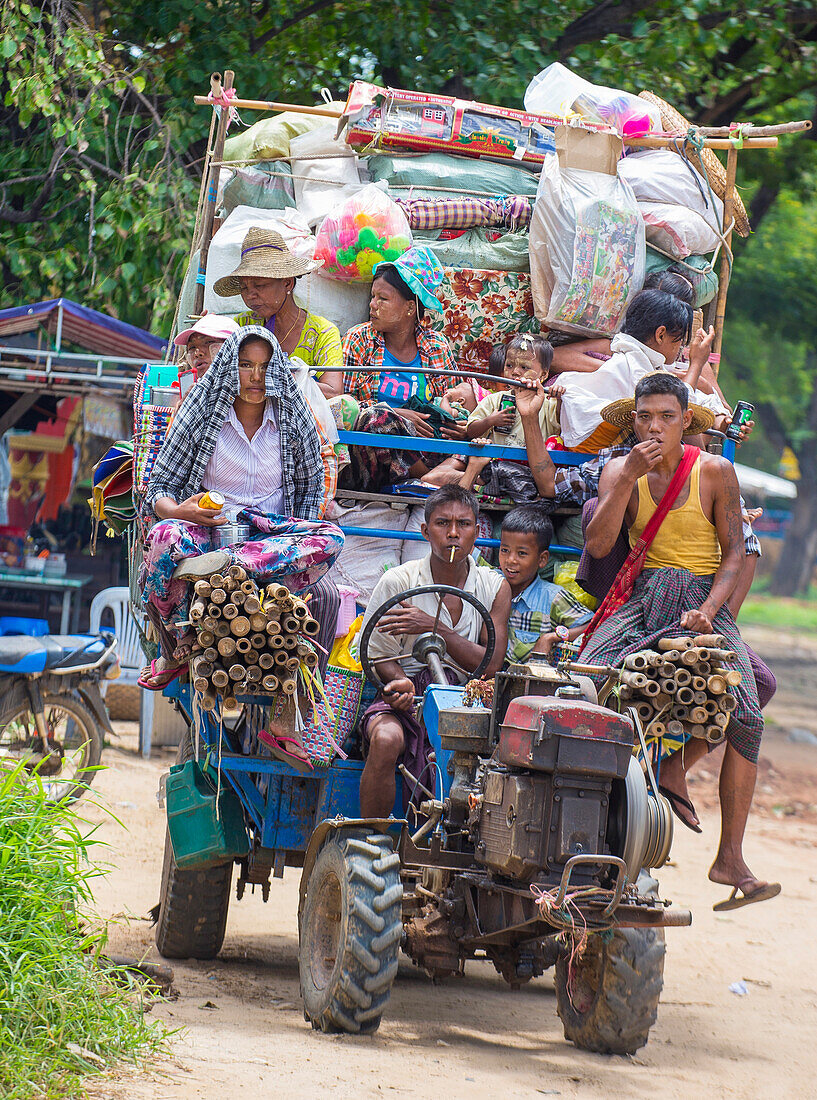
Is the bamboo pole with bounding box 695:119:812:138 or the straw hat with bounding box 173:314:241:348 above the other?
the bamboo pole with bounding box 695:119:812:138

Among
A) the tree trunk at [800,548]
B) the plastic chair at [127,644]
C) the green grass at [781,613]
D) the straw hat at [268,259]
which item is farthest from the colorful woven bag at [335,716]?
the tree trunk at [800,548]

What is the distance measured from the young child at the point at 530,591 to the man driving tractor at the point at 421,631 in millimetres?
172

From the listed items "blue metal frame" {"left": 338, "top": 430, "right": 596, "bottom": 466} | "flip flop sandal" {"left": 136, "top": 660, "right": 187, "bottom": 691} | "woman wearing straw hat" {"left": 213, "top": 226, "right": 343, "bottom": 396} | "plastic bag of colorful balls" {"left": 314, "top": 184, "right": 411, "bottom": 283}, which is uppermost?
"plastic bag of colorful balls" {"left": 314, "top": 184, "right": 411, "bottom": 283}

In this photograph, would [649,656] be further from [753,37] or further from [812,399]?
[812,399]

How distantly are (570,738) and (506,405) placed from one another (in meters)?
2.62

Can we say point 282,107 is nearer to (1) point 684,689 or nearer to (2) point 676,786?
(1) point 684,689

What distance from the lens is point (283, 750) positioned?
4.88 meters

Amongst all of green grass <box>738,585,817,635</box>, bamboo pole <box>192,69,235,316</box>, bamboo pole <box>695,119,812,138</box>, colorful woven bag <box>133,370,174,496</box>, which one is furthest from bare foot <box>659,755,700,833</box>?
green grass <box>738,585,817,635</box>

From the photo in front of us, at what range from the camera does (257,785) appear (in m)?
5.38

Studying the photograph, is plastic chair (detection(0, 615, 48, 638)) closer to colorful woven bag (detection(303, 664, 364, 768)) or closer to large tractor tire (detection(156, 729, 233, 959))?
large tractor tire (detection(156, 729, 233, 959))

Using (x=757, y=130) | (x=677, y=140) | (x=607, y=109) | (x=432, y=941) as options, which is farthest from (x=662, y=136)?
(x=432, y=941)

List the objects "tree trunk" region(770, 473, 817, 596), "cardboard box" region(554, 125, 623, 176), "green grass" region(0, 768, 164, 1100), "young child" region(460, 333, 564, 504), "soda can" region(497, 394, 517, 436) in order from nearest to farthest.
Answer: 1. "green grass" region(0, 768, 164, 1100)
2. "young child" region(460, 333, 564, 504)
3. "soda can" region(497, 394, 517, 436)
4. "cardboard box" region(554, 125, 623, 176)
5. "tree trunk" region(770, 473, 817, 596)

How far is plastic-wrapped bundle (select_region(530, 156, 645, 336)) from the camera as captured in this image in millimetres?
6477

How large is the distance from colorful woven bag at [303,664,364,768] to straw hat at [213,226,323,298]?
6.27 ft
